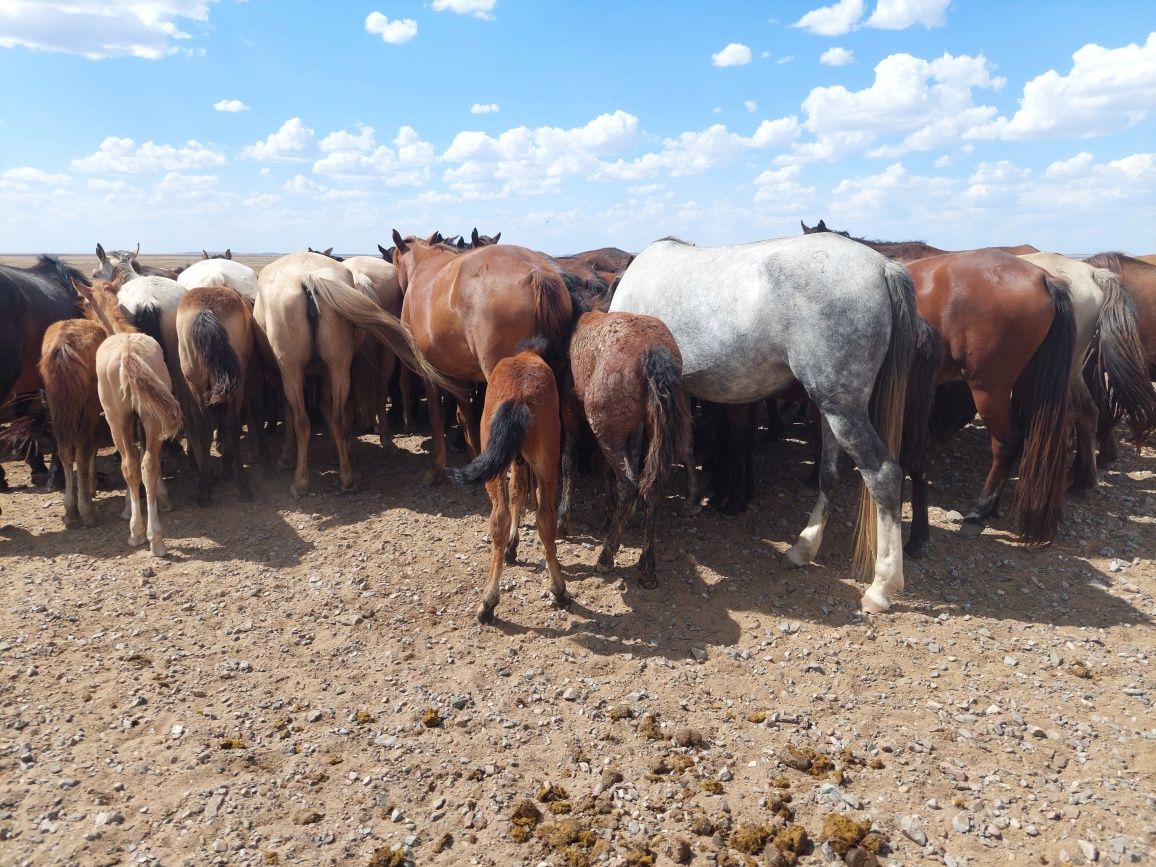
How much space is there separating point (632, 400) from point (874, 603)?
2043 millimetres

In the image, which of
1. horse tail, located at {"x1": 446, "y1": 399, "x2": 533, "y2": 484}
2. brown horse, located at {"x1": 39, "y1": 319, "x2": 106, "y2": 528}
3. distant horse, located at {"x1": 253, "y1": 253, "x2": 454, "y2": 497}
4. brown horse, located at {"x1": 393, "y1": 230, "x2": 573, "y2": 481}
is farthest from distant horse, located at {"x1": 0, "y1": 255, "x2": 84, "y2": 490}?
horse tail, located at {"x1": 446, "y1": 399, "x2": 533, "y2": 484}

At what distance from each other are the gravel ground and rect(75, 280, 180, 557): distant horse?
294 mm

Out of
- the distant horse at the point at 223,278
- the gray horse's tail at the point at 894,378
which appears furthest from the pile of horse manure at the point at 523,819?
the distant horse at the point at 223,278

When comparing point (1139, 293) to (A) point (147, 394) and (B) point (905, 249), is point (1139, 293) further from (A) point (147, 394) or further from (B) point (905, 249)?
(A) point (147, 394)

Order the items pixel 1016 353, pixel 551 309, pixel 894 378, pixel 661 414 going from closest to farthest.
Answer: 1. pixel 661 414
2. pixel 894 378
3. pixel 551 309
4. pixel 1016 353

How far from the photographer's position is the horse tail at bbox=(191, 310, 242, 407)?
239 inches

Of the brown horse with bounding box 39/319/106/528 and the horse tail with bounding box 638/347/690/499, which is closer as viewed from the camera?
the horse tail with bounding box 638/347/690/499

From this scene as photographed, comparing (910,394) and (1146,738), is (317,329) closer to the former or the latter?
(910,394)

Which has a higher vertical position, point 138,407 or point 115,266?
point 115,266

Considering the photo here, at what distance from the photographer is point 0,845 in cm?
271

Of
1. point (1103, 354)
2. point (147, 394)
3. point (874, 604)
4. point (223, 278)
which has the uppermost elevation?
point (223, 278)

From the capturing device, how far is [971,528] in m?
5.69

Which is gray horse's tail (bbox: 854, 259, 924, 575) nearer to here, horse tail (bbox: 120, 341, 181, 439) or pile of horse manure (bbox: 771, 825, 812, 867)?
pile of horse manure (bbox: 771, 825, 812, 867)

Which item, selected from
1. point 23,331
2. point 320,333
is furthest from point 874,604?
point 23,331
